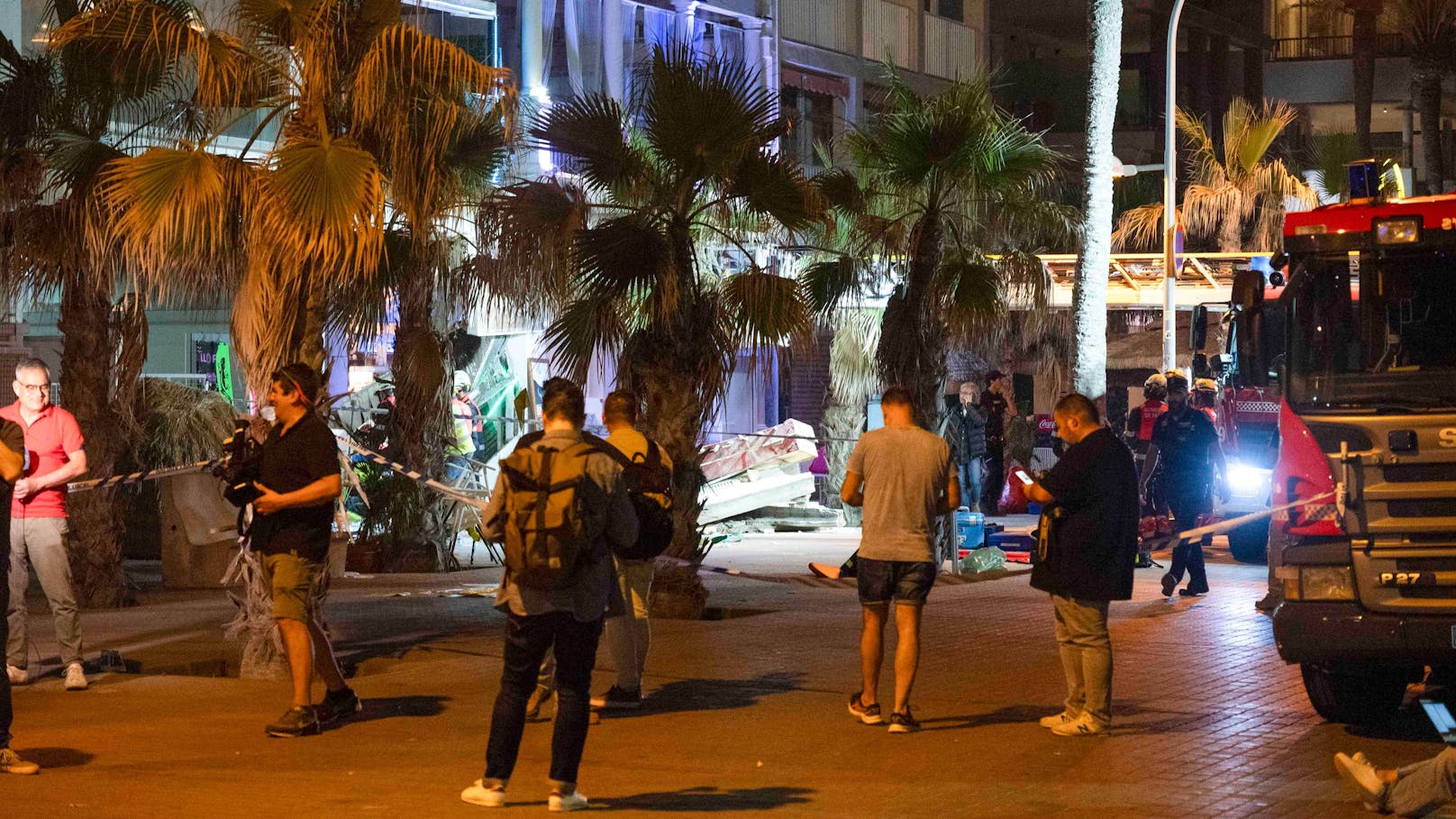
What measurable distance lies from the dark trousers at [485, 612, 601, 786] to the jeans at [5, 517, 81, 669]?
438 cm

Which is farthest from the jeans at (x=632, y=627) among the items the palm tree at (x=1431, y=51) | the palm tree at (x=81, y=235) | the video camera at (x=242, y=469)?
the palm tree at (x=1431, y=51)

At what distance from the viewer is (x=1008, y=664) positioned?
11773mm

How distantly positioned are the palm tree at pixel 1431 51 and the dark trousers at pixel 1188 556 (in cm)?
2113

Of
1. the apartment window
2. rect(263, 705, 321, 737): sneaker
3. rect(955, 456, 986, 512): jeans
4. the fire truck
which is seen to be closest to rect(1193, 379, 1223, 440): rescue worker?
rect(955, 456, 986, 512): jeans

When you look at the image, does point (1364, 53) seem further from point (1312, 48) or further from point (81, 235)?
point (81, 235)

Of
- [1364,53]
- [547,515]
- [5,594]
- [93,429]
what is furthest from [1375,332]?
[1364,53]

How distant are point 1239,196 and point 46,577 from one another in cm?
2702

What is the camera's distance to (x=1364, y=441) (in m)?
8.87

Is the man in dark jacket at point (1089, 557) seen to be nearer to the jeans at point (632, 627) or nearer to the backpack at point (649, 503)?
the backpack at point (649, 503)

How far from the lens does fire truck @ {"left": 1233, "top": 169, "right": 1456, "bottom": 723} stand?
28.5ft

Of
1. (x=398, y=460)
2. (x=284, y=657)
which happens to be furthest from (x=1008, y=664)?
(x=398, y=460)

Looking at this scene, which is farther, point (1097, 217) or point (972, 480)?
point (972, 480)

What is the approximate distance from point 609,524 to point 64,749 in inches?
128

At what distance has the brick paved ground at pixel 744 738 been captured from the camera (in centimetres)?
766
